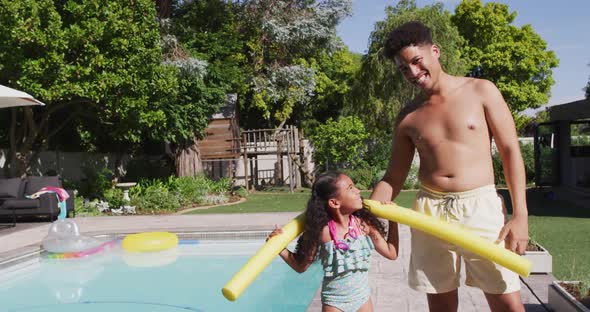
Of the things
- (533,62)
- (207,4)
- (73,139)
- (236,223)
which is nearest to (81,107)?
(73,139)

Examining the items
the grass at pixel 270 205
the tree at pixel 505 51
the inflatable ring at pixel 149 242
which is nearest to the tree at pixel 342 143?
the grass at pixel 270 205

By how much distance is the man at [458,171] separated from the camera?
2.70 metres

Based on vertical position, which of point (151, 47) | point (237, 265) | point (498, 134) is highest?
point (151, 47)

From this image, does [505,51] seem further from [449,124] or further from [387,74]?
[449,124]

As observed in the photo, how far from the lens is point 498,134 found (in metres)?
2.74

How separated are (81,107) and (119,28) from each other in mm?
3921

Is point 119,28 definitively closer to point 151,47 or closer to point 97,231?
point 151,47

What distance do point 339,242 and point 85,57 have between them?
37.9ft

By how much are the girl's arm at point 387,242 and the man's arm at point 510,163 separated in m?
0.65

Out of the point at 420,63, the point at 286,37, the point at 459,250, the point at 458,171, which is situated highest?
the point at 286,37

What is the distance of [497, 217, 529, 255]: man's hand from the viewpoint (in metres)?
2.64

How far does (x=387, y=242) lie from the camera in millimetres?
3197

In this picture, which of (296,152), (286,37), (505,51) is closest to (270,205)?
(296,152)

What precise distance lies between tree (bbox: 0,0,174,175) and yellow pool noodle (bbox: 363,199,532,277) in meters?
11.6
